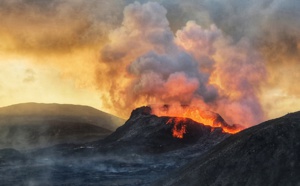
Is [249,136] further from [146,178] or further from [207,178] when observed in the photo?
[146,178]

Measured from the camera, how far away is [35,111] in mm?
199250

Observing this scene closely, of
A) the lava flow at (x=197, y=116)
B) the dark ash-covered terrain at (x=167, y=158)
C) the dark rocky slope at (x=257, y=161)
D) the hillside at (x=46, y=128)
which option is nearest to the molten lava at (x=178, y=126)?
the lava flow at (x=197, y=116)

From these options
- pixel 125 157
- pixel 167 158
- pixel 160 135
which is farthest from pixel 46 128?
pixel 167 158

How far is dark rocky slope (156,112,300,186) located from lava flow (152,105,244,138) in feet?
132

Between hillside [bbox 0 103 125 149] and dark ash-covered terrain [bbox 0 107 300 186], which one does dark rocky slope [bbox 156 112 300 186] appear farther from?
hillside [bbox 0 103 125 149]

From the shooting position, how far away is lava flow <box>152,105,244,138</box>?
83.8 m

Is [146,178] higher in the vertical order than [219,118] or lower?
lower

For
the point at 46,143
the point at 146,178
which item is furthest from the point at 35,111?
the point at 146,178

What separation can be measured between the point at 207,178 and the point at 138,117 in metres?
51.4

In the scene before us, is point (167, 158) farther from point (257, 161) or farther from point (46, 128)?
point (46, 128)

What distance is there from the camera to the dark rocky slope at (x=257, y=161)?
114 feet

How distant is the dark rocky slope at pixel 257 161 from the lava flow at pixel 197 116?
40219 millimetres

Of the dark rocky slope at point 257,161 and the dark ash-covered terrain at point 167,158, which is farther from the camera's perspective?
the dark ash-covered terrain at point 167,158

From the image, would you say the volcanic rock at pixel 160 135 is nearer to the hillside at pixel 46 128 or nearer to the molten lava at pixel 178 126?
the molten lava at pixel 178 126
